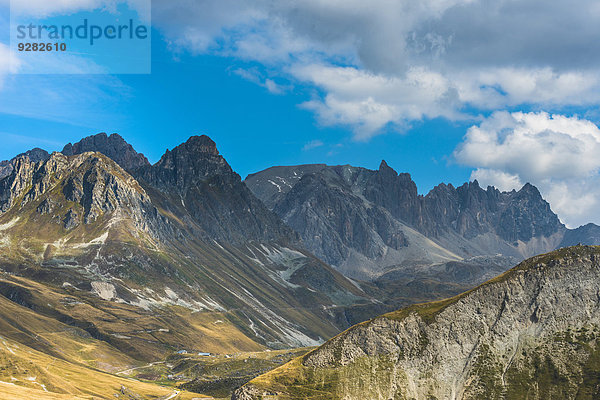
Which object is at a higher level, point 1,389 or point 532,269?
point 532,269

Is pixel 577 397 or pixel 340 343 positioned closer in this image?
pixel 577 397

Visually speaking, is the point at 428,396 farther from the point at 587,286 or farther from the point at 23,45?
the point at 23,45

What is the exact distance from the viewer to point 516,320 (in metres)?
181

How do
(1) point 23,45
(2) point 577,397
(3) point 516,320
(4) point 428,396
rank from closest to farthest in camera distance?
(2) point 577,397 → (4) point 428,396 → (3) point 516,320 → (1) point 23,45

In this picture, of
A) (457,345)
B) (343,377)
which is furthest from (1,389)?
(457,345)

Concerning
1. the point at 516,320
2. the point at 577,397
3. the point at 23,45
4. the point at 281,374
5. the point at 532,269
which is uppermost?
the point at 23,45

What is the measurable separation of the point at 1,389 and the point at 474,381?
144249 millimetres

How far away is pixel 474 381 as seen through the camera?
172 m

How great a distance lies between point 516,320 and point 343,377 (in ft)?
197

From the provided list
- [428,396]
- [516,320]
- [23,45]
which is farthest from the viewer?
[23,45]

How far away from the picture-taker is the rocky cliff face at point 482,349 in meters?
166

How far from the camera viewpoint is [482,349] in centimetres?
17850

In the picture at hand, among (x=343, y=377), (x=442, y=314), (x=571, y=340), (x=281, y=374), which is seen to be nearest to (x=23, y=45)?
(x=281, y=374)

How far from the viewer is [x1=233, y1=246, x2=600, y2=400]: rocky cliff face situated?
166m
